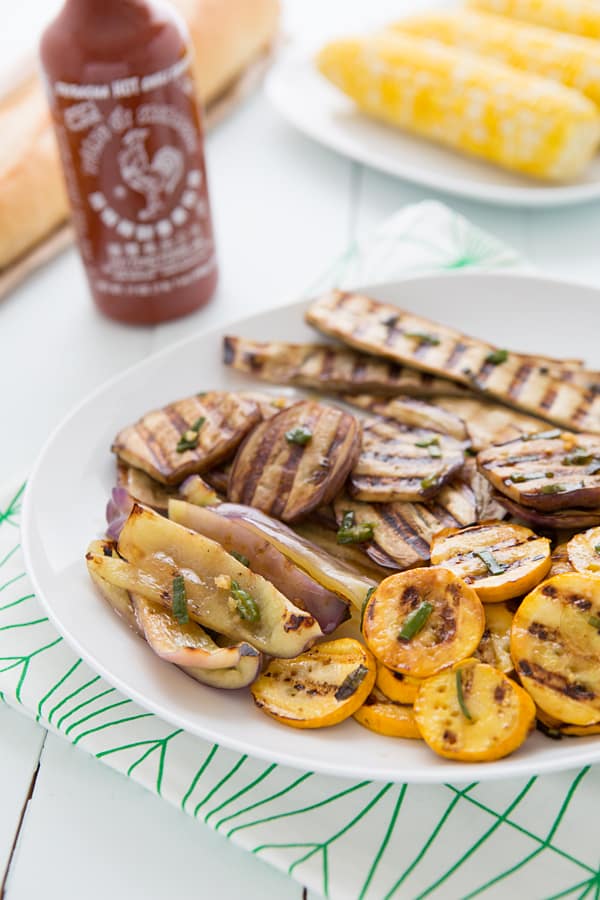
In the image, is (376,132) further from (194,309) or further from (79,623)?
(79,623)

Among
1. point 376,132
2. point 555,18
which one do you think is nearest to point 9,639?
point 376,132

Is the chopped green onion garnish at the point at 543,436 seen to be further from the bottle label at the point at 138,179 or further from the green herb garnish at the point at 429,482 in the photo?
the bottle label at the point at 138,179

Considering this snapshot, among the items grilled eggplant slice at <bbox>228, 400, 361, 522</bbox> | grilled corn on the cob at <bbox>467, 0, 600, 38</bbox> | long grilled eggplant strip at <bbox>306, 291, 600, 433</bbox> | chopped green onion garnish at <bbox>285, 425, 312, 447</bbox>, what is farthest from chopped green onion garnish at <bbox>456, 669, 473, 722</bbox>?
grilled corn on the cob at <bbox>467, 0, 600, 38</bbox>

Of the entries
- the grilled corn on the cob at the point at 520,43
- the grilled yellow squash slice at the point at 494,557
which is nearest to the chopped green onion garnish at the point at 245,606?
the grilled yellow squash slice at the point at 494,557

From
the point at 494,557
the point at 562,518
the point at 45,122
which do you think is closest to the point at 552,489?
the point at 562,518

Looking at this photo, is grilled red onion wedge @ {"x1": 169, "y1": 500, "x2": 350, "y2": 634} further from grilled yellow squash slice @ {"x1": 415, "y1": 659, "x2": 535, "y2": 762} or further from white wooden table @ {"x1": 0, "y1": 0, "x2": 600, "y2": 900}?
white wooden table @ {"x1": 0, "y1": 0, "x2": 600, "y2": 900}

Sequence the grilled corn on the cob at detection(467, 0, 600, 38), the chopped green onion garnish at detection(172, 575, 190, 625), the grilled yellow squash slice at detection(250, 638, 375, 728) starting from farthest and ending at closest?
the grilled corn on the cob at detection(467, 0, 600, 38) < the chopped green onion garnish at detection(172, 575, 190, 625) < the grilled yellow squash slice at detection(250, 638, 375, 728)
